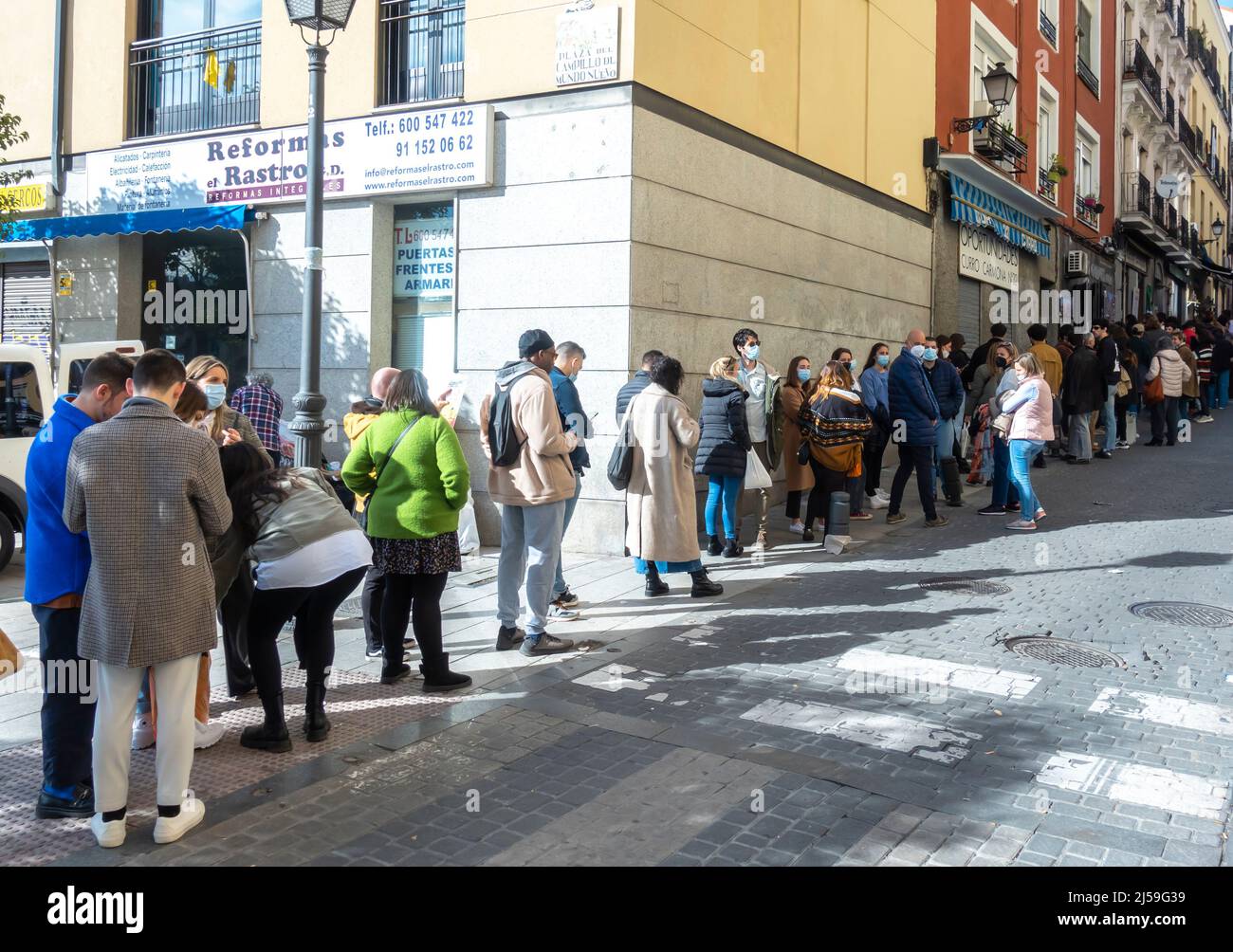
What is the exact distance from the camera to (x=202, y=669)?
5.05 m

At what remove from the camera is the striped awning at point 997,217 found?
58.8 ft

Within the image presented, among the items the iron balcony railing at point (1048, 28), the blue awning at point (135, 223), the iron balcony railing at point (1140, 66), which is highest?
the iron balcony railing at point (1140, 66)

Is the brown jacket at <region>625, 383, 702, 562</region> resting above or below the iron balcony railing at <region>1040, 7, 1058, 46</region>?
below

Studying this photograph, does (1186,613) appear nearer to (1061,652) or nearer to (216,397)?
(1061,652)

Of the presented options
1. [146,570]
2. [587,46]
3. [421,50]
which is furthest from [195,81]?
[146,570]

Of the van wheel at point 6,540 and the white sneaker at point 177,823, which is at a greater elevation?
the van wheel at point 6,540

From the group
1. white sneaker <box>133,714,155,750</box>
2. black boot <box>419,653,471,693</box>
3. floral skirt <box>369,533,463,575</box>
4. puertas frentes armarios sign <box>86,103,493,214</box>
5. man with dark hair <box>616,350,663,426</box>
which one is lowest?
white sneaker <box>133,714,155,750</box>

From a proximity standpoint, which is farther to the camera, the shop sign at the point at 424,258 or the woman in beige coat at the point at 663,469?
the shop sign at the point at 424,258

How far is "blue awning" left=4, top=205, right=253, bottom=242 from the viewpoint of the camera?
11.7 meters

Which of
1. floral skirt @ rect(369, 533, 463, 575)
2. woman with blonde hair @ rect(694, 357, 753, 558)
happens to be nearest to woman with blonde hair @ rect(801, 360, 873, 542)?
woman with blonde hair @ rect(694, 357, 753, 558)

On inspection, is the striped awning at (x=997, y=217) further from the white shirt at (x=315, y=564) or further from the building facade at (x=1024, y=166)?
the white shirt at (x=315, y=564)

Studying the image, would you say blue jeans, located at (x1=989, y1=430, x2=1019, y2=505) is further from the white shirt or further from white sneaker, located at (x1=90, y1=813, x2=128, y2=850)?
white sneaker, located at (x1=90, y1=813, x2=128, y2=850)

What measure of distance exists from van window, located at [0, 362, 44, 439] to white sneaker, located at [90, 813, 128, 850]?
6281mm

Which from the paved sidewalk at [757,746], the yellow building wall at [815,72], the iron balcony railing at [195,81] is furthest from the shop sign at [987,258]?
the iron balcony railing at [195,81]
